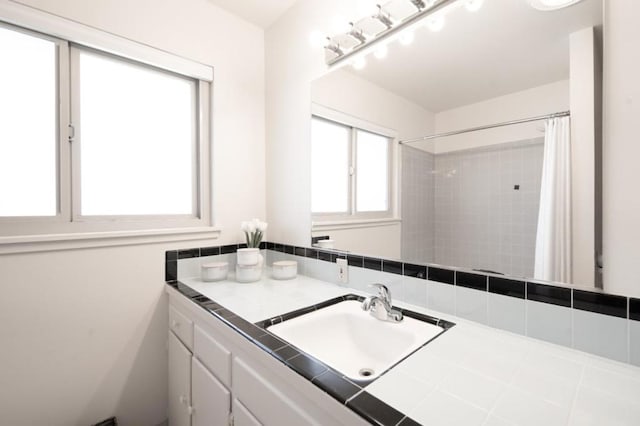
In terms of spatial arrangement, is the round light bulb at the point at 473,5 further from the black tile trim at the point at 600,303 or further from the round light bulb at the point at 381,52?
the black tile trim at the point at 600,303

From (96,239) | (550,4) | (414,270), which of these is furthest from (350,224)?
(96,239)

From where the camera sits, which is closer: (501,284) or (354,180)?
(501,284)

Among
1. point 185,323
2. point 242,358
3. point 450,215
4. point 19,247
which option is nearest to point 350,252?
point 450,215

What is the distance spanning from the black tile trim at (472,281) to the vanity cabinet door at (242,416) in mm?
818

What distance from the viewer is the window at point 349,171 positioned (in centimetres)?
137

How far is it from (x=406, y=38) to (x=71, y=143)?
1631 mm

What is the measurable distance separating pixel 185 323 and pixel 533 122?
1628mm

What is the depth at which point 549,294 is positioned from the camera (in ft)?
2.81

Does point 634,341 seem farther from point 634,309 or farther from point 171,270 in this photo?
point 171,270

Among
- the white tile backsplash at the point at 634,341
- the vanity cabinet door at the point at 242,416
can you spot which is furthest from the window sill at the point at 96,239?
the white tile backsplash at the point at 634,341

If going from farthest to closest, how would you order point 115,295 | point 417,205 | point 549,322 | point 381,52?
1. point 115,295
2. point 381,52
3. point 417,205
4. point 549,322

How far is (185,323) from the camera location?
4.48ft

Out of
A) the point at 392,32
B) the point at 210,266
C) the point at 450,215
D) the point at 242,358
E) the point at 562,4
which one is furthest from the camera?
the point at 210,266

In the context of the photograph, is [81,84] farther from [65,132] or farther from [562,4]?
[562,4]
